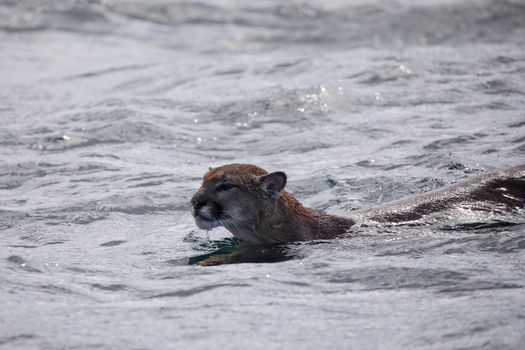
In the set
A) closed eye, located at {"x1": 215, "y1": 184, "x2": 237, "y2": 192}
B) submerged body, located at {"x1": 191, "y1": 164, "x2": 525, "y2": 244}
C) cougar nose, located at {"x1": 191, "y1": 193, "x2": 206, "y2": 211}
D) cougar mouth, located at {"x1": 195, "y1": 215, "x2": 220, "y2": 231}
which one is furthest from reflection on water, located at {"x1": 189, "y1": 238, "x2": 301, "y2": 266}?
closed eye, located at {"x1": 215, "y1": 184, "x2": 237, "y2": 192}

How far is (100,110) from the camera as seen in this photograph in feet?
57.3

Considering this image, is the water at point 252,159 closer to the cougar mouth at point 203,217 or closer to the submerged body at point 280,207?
the submerged body at point 280,207

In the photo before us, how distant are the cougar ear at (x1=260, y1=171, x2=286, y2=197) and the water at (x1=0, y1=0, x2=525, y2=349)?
0.62 meters

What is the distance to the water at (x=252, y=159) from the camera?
319 inches

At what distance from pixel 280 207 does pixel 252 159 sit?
3980 millimetres

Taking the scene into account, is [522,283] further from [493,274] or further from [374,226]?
[374,226]

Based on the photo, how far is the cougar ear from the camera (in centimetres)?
1070

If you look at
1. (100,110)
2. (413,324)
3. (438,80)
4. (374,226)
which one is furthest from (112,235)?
(438,80)

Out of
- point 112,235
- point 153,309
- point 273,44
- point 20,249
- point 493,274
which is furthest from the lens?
point 273,44

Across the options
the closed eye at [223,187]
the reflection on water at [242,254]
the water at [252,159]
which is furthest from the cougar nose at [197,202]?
the water at [252,159]

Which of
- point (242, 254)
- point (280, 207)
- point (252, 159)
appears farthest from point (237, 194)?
point (252, 159)

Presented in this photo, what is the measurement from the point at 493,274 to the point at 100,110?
985 cm

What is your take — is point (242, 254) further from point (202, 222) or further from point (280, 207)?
point (280, 207)

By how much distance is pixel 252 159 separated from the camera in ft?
48.6
